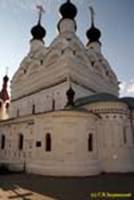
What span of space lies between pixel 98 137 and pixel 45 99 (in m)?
8.02

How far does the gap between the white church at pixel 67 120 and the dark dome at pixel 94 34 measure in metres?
3.27

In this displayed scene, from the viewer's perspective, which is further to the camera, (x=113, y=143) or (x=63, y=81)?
(x=63, y=81)

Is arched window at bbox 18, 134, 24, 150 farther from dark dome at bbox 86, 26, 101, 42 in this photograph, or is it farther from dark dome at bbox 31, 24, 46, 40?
dark dome at bbox 86, 26, 101, 42

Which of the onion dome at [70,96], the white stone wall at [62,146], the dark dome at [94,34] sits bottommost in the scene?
the white stone wall at [62,146]

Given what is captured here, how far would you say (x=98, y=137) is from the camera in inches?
605

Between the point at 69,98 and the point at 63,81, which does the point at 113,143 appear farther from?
the point at 63,81

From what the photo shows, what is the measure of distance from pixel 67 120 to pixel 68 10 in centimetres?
1572

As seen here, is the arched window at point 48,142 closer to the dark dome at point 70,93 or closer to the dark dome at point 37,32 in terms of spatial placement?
the dark dome at point 70,93

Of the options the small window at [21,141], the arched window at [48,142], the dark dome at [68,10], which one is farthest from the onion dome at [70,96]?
the dark dome at [68,10]

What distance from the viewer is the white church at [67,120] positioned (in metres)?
13.7

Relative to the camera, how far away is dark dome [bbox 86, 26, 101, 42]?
2801 cm

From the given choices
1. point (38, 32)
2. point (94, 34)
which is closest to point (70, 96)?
point (94, 34)

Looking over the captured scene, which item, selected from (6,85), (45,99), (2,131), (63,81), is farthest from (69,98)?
(6,85)

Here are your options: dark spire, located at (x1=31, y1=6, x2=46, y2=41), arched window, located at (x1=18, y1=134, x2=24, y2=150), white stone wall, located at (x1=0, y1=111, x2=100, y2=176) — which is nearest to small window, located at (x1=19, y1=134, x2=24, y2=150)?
arched window, located at (x1=18, y1=134, x2=24, y2=150)
